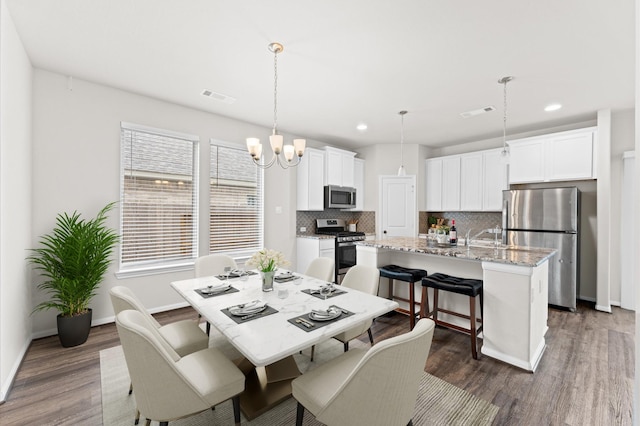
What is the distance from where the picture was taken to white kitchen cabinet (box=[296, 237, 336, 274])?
4785 millimetres

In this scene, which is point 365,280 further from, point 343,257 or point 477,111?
point 477,111

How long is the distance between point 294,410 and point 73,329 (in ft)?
7.83

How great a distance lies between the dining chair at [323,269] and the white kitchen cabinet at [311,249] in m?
1.74

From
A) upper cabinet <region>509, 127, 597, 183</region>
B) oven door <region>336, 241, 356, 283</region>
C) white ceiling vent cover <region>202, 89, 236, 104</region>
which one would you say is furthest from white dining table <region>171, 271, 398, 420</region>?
upper cabinet <region>509, 127, 597, 183</region>

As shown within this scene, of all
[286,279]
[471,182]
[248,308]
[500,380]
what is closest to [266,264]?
[286,279]

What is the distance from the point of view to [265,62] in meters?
2.67

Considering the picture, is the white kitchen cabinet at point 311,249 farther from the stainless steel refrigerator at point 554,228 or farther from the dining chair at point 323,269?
the stainless steel refrigerator at point 554,228

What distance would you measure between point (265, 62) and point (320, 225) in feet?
11.0

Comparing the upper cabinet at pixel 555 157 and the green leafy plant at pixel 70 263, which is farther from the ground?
the upper cabinet at pixel 555 157

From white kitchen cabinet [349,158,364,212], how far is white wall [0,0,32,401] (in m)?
4.78

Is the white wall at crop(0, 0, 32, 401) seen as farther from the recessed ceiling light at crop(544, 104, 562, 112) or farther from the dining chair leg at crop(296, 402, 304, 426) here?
the recessed ceiling light at crop(544, 104, 562, 112)

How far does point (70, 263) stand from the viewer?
8.78 feet

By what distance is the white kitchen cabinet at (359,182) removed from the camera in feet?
→ 19.3

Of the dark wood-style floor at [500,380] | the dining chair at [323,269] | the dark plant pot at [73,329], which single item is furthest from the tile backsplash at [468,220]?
the dark plant pot at [73,329]
